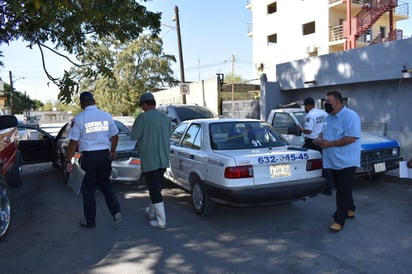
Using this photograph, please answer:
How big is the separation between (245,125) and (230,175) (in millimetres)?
1345

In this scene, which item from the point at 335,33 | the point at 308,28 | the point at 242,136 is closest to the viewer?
the point at 242,136

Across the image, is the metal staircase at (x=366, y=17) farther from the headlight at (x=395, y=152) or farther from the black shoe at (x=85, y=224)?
the black shoe at (x=85, y=224)

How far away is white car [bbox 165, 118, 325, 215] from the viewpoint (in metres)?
5.00

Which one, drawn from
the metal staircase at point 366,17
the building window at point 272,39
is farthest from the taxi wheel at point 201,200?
the building window at point 272,39

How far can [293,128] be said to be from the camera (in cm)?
715

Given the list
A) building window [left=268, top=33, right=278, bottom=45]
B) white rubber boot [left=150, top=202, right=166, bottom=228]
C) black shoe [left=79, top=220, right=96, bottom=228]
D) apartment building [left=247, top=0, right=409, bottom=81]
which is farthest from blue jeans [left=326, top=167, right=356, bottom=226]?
building window [left=268, top=33, right=278, bottom=45]

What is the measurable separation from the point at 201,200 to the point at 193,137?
115 cm

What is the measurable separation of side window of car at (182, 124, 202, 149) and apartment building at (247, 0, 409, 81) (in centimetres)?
2019

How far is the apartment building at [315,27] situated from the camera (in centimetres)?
2791

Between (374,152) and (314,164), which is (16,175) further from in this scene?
(374,152)

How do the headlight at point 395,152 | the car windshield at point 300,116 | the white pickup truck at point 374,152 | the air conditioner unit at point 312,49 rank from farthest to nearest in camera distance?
1. the air conditioner unit at point 312,49
2. the car windshield at point 300,116
3. the headlight at point 395,152
4. the white pickup truck at point 374,152

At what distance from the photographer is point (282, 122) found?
870 cm

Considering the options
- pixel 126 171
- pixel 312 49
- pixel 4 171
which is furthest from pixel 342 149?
pixel 312 49

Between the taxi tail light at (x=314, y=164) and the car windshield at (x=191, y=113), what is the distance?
7.06m
